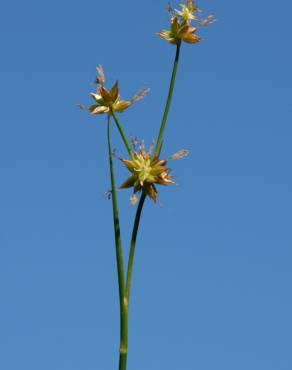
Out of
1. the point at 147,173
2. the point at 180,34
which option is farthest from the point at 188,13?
the point at 147,173

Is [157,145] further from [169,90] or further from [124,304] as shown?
[124,304]

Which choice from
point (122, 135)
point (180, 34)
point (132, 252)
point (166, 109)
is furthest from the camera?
point (180, 34)

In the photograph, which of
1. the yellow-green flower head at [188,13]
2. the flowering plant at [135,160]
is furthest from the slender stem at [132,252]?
the yellow-green flower head at [188,13]

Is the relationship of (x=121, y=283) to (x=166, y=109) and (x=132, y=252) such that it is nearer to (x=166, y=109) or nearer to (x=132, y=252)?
(x=132, y=252)

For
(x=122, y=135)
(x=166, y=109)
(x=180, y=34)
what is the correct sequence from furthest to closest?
(x=180, y=34), (x=122, y=135), (x=166, y=109)

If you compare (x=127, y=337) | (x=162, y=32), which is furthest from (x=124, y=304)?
(x=162, y=32)

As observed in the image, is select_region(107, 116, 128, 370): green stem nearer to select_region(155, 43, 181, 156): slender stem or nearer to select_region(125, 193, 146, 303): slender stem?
select_region(125, 193, 146, 303): slender stem

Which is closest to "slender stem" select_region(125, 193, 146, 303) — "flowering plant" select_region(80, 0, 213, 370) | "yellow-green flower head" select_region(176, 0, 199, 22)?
"flowering plant" select_region(80, 0, 213, 370)
